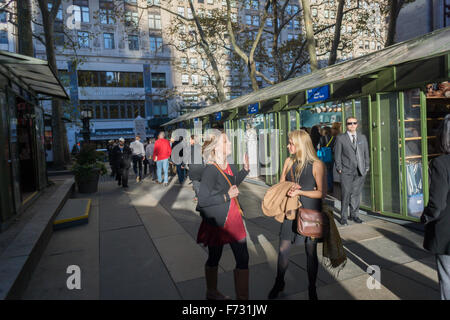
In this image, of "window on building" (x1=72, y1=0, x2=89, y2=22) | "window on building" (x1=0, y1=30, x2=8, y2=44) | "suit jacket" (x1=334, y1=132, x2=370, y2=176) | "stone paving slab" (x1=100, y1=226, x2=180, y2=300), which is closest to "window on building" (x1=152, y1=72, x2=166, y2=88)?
"window on building" (x1=72, y1=0, x2=89, y2=22)

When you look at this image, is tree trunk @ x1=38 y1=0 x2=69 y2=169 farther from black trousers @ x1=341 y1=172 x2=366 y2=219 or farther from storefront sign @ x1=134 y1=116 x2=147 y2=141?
black trousers @ x1=341 y1=172 x2=366 y2=219

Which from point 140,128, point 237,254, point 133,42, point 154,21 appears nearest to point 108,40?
point 133,42

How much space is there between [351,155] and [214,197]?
389 cm

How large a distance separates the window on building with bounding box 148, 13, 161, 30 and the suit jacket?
132 ft

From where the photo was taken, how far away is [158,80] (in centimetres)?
4091

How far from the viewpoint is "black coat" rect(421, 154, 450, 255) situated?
2.19 m

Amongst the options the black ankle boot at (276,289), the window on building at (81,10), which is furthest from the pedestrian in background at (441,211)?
the window on building at (81,10)

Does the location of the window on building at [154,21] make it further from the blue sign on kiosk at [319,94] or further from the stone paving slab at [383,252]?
the stone paving slab at [383,252]

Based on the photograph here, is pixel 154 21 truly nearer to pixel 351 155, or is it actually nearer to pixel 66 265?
pixel 351 155

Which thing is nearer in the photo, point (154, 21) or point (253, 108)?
point (253, 108)

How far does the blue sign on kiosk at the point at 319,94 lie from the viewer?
7.55 meters

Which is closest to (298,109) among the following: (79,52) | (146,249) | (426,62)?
(426,62)

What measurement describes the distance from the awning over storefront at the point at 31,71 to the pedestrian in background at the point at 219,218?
383cm

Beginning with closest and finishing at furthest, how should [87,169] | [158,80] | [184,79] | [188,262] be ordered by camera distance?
[188,262]
[87,169]
[158,80]
[184,79]
